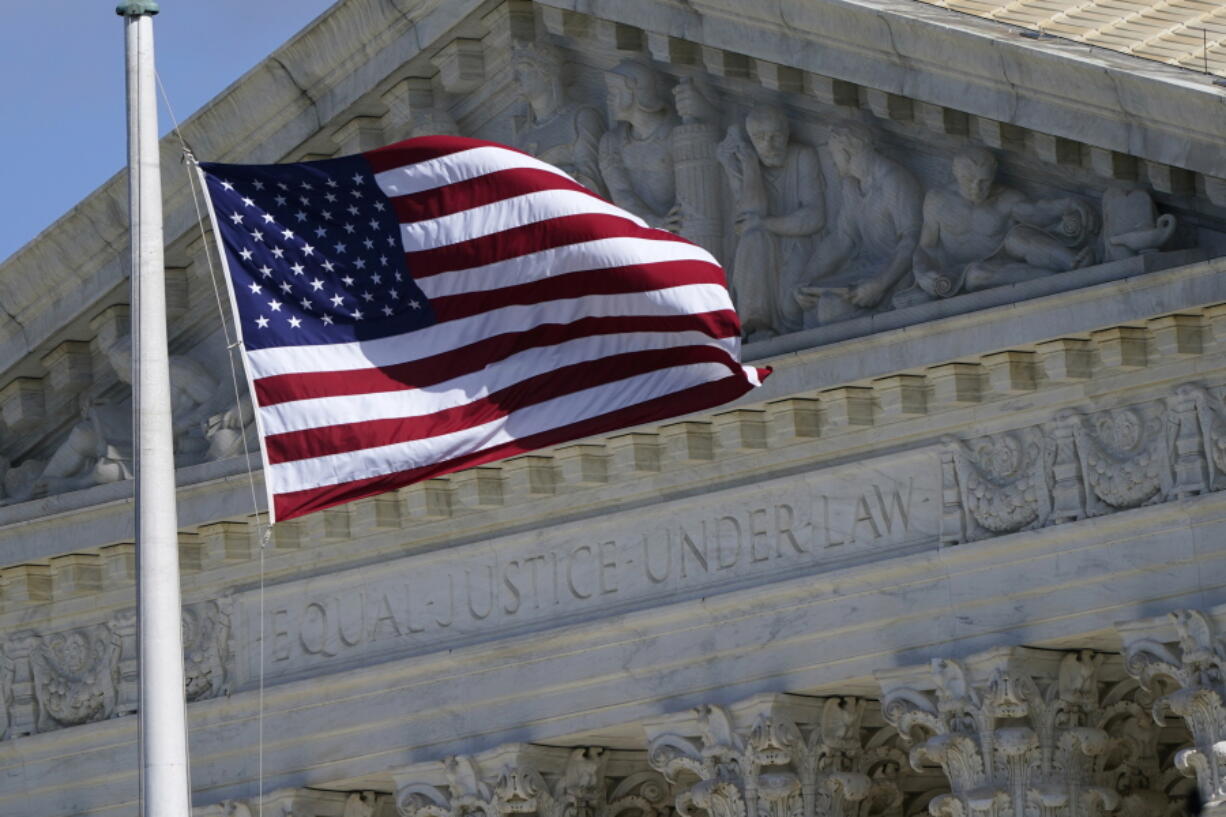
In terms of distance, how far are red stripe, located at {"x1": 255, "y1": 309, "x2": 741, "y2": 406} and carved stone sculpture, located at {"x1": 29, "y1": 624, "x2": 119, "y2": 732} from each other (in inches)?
347

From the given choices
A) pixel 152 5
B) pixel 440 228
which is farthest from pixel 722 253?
pixel 152 5

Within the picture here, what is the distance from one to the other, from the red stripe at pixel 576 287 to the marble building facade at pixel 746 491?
2.84m

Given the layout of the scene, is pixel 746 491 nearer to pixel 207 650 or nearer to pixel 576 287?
pixel 576 287

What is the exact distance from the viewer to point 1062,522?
92.9 ft

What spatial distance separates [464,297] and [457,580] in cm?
599

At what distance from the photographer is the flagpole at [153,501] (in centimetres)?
2291

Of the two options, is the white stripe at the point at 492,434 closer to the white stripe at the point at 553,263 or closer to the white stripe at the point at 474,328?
the white stripe at the point at 474,328

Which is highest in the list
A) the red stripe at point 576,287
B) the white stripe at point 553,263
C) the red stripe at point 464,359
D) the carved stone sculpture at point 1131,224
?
the carved stone sculpture at point 1131,224

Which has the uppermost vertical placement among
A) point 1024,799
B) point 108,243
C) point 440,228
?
point 108,243

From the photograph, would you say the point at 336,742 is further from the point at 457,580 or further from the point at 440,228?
the point at 440,228

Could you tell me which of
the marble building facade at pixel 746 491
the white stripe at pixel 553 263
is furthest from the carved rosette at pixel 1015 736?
the white stripe at pixel 553 263

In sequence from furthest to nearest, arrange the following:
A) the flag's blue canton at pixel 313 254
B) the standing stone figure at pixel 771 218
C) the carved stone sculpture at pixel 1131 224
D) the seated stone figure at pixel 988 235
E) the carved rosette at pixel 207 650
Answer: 1. the carved rosette at pixel 207 650
2. the standing stone figure at pixel 771 218
3. the seated stone figure at pixel 988 235
4. the carved stone sculpture at pixel 1131 224
5. the flag's blue canton at pixel 313 254

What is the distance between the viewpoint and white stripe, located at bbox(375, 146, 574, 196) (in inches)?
Answer: 1030

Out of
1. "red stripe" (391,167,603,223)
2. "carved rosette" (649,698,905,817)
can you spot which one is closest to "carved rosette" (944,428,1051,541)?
"carved rosette" (649,698,905,817)
